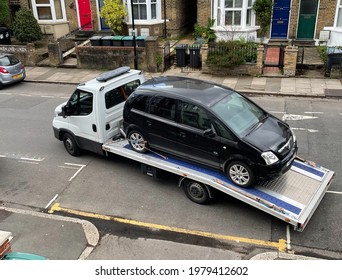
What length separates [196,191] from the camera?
7.63m

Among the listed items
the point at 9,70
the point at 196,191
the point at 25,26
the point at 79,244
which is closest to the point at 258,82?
the point at 196,191

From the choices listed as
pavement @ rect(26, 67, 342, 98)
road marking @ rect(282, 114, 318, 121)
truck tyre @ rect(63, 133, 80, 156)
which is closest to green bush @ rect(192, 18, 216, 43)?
pavement @ rect(26, 67, 342, 98)

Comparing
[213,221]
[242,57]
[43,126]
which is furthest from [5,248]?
[242,57]

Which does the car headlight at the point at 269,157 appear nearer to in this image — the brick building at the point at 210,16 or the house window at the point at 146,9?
the brick building at the point at 210,16

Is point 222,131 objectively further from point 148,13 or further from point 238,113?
point 148,13

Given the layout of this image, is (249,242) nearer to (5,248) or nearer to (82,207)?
(82,207)

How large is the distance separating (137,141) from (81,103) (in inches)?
71.4

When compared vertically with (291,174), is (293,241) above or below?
below

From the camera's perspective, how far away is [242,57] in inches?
653

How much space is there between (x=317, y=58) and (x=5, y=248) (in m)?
16.7

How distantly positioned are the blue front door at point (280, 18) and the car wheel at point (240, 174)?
15381 millimetres

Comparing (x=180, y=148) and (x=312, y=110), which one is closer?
(x=180, y=148)

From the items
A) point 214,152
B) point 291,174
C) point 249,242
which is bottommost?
point 249,242

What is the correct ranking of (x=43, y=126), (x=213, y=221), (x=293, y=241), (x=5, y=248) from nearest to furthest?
(x=5, y=248)
(x=293, y=241)
(x=213, y=221)
(x=43, y=126)
